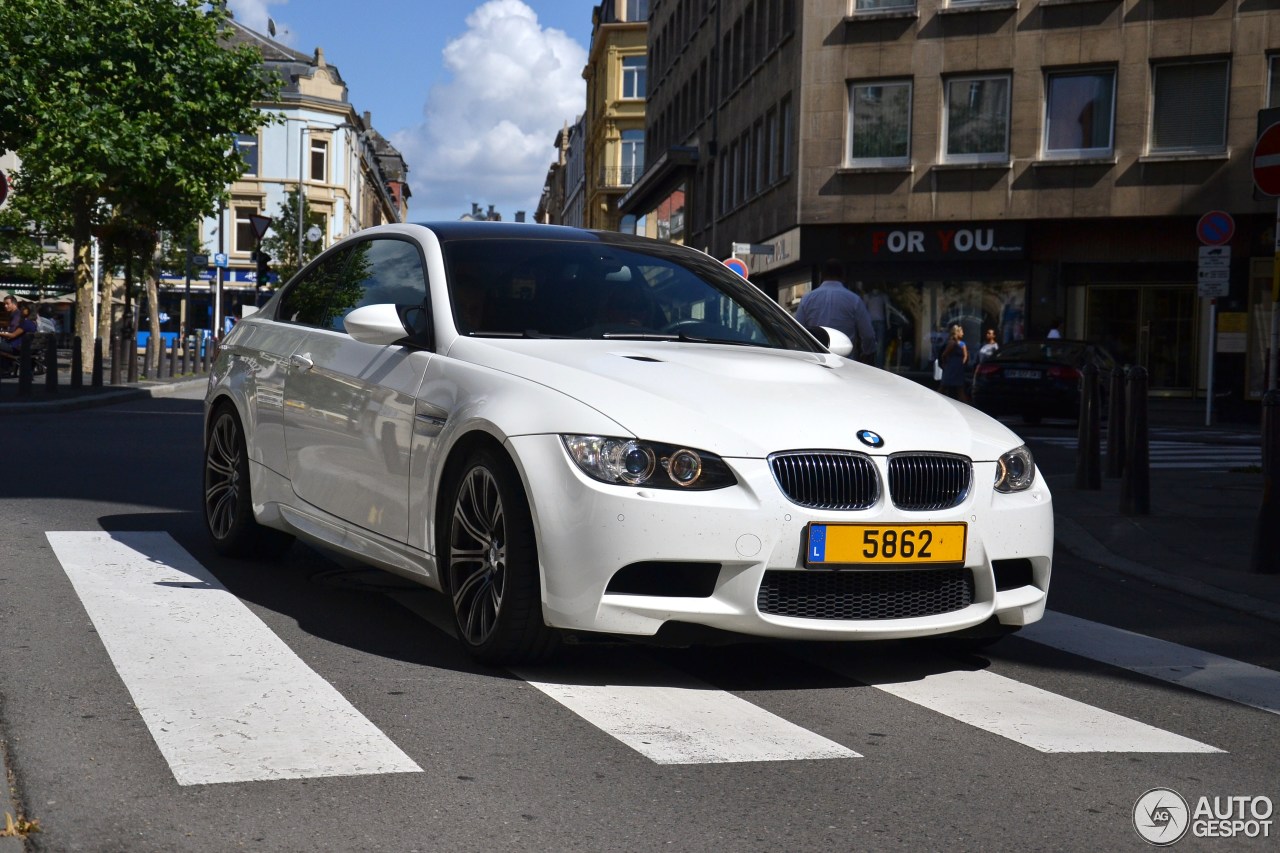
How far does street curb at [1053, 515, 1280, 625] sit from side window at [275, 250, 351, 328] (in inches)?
157

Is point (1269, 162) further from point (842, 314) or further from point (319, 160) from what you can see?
point (319, 160)

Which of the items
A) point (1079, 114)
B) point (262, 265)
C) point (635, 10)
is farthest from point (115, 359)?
point (635, 10)

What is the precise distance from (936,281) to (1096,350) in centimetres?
872

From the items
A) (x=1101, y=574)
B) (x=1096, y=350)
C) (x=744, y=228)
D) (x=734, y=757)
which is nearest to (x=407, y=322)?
(x=734, y=757)

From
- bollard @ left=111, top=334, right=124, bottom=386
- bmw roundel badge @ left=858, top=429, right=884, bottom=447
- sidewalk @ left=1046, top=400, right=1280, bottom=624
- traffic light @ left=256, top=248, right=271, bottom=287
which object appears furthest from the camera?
traffic light @ left=256, top=248, right=271, bottom=287

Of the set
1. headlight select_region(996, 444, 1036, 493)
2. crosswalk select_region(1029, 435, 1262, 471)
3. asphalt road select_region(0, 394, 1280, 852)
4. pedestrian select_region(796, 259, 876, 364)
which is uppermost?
pedestrian select_region(796, 259, 876, 364)

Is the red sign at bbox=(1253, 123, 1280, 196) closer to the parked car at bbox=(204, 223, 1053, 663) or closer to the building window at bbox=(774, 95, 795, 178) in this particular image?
the parked car at bbox=(204, 223, 1053, 663)

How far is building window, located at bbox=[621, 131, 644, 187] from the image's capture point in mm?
86812

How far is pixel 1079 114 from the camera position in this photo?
3058 centimetres

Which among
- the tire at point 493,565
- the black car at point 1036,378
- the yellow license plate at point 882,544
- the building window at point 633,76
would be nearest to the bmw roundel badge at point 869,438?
the yellow license plate at point 882,544

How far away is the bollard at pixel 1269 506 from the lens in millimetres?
7645

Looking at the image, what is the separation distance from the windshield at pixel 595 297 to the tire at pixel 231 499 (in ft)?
5.53

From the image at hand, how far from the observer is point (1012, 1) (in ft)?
101

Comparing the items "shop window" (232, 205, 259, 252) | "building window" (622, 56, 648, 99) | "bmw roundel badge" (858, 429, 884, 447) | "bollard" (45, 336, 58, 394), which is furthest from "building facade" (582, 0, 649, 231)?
"bmw roundel badge" (858, 429, 884, 447)
